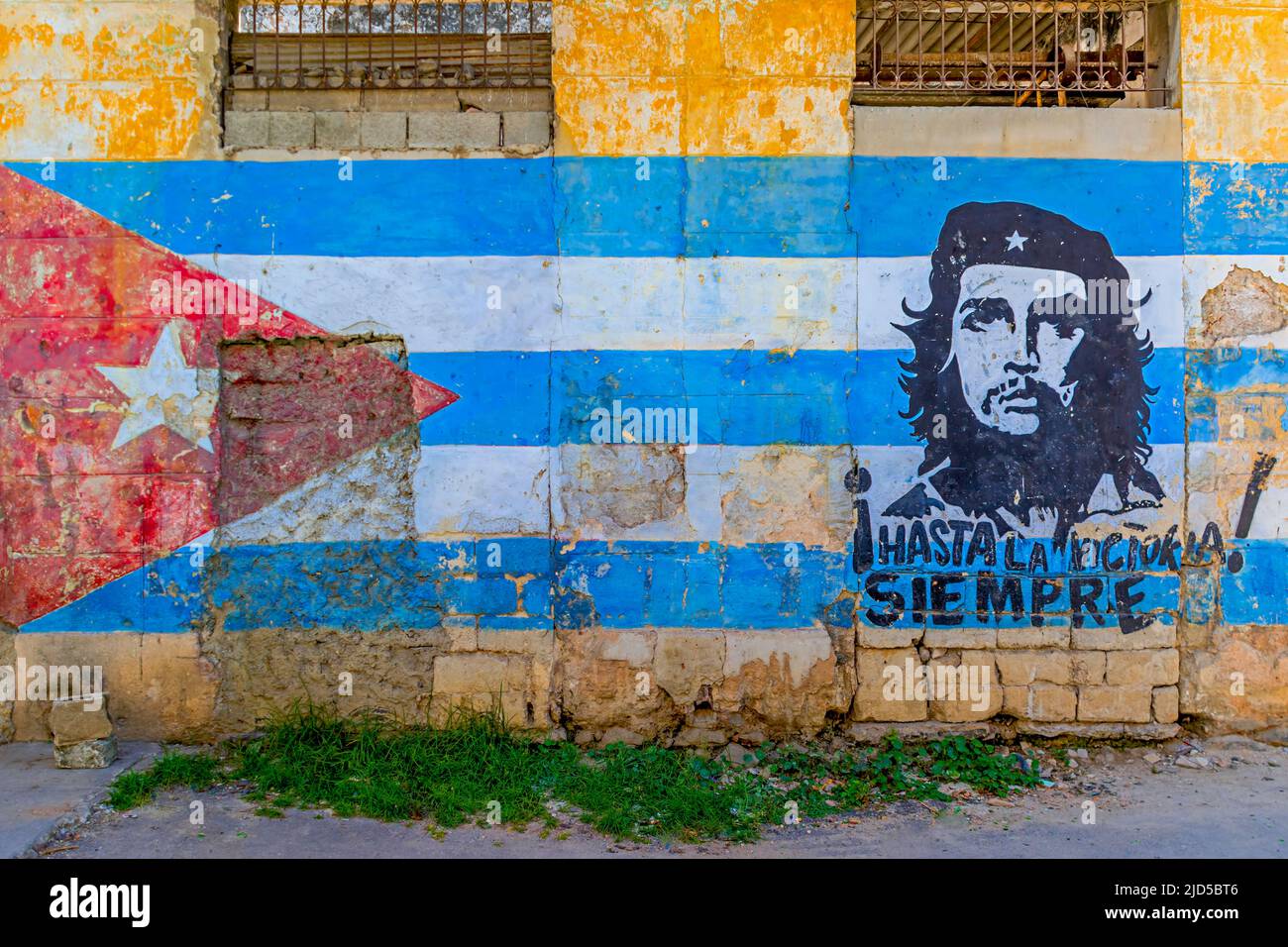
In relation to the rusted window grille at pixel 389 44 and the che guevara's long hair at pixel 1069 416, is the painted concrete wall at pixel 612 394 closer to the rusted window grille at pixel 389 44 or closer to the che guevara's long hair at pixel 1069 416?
the che guevara's long hair at pixel 1069 416

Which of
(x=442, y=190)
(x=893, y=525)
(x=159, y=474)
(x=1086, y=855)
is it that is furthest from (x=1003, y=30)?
(x=159, y=474)

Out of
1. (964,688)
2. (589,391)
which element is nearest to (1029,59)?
(589,391)

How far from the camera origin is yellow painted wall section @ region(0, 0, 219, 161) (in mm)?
4734

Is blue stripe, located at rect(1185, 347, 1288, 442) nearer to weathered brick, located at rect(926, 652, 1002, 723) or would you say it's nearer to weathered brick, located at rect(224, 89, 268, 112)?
weathered brick, located at rect(926, 652, 1002, 723)

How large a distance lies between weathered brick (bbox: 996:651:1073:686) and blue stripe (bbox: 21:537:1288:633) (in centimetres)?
18

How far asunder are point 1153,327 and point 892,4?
7.19 ft

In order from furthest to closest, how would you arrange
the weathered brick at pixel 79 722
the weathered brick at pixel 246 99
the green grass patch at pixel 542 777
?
1. the weathered brick at pixel 246 99
2. the weathered brick at pixel 79 722
3. the green grass patch at pixel 542 777

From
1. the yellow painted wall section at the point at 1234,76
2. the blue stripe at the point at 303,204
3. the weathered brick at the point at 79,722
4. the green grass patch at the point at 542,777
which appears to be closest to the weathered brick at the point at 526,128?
the blue stripe at the point at 303,204

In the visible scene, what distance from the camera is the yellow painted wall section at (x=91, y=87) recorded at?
4734 millimetres

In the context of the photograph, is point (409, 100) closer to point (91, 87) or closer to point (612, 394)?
point (91, 87)

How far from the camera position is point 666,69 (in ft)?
15.6

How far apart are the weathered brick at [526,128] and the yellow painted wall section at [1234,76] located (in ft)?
11.0

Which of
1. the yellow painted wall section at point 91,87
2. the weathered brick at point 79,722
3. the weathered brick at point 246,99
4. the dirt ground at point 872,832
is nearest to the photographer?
the dirt ground at point 872,832

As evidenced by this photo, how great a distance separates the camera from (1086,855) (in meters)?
3.82
